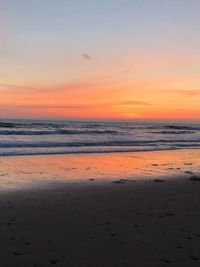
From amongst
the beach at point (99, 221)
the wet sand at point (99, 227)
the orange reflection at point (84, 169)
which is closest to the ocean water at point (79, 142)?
the orange reflection at point (84, 169)

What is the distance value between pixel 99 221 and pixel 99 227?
0.36 meters

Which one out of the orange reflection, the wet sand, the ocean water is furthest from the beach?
the ocean water

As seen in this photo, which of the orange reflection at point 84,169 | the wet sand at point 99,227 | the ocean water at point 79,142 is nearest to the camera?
the wet sand at point 99,227

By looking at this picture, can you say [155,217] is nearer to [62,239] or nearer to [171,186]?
[62,239]

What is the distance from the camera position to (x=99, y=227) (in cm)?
628

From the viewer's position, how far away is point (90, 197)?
29.4ft

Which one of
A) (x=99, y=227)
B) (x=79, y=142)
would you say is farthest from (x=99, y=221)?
(x=79, y=142)

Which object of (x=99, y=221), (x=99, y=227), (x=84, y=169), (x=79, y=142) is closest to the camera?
(x=99, y=227)

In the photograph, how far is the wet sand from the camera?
4.98 metres

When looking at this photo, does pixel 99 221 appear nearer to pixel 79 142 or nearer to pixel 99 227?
pixel 99 227

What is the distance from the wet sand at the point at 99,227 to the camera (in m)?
4.98

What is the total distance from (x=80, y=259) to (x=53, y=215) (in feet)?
7.21

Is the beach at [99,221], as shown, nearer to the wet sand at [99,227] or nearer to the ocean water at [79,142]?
the wet sand at [99,227]

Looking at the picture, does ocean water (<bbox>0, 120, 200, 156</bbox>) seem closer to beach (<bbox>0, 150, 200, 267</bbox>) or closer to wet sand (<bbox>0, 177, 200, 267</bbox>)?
beach (<bbox>0, 150, 200, 267</bbox>)
